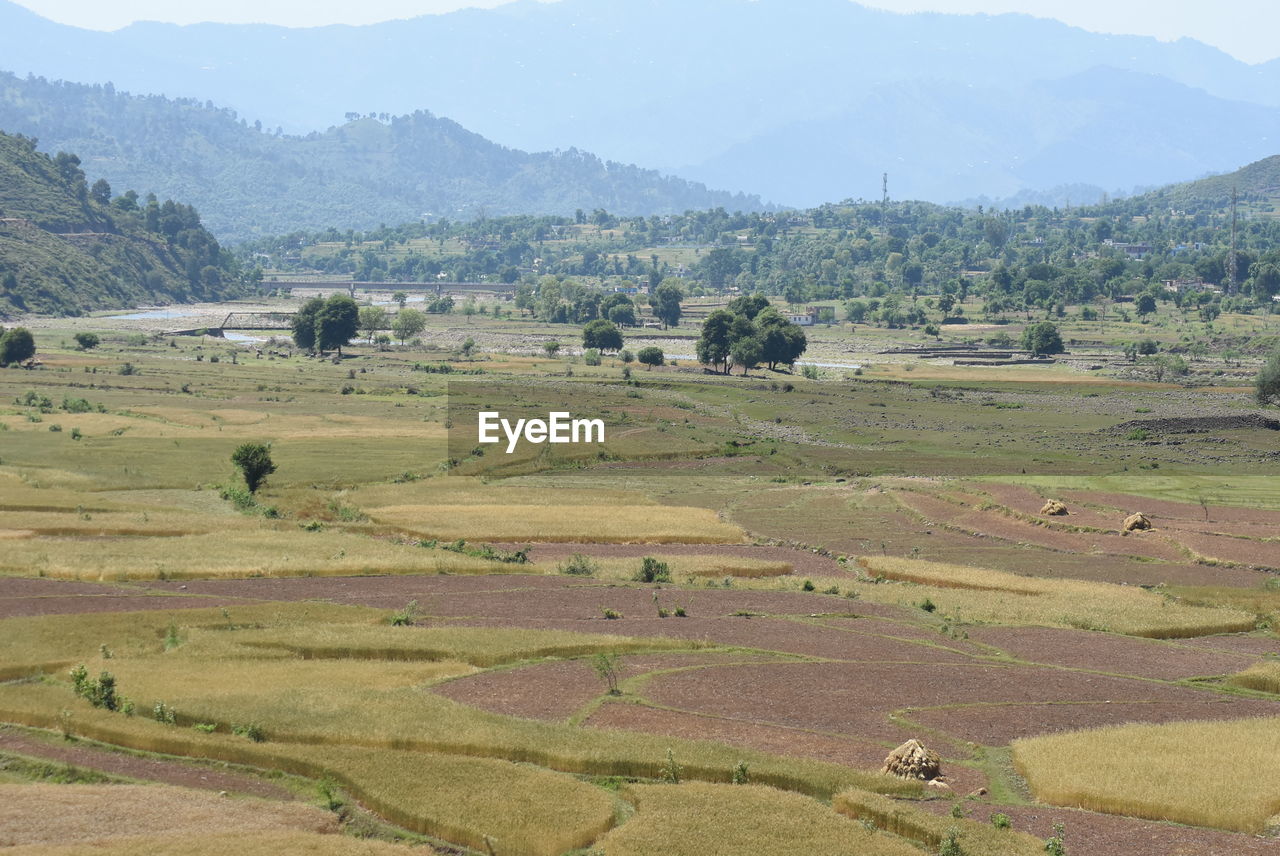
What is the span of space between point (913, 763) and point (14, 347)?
145426 mm

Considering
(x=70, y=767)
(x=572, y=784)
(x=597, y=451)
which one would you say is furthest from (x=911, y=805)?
(x=597, y=451)

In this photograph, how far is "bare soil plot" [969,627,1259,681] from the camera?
153 ft

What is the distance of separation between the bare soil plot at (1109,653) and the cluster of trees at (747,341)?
117592mm

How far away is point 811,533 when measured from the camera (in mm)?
74250

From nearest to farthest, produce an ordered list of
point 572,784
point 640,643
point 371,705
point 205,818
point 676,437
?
point 205,818 → point 572,784 → point 371,705 → point 640,643 → point 676,437

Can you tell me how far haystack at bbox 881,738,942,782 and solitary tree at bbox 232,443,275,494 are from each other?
175 feet

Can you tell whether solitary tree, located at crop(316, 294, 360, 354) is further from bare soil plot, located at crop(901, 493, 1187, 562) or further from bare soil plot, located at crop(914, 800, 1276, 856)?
bare soil plot, located at crop(914, 800, 1276, 856)

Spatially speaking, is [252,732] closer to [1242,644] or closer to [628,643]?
[628,643]

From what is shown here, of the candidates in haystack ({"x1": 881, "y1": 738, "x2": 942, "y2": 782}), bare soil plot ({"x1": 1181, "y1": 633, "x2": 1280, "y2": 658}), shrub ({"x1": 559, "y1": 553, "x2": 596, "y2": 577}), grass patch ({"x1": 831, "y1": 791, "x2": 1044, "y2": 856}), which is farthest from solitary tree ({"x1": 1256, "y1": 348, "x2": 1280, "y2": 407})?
grass patch ({"x1": 831, "y1": 791, "x2": 1044, "y2": 856})

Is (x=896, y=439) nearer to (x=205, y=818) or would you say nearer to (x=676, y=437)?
(x=676, y=437)

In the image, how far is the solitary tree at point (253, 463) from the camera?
7875 cm

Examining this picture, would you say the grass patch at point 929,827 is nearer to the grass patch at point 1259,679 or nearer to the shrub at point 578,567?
the grass patch at point 1259,679

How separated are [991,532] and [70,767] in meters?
53.7

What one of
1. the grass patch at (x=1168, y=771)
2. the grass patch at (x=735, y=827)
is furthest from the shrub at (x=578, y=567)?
the grass patch at (x=735, y=827)
